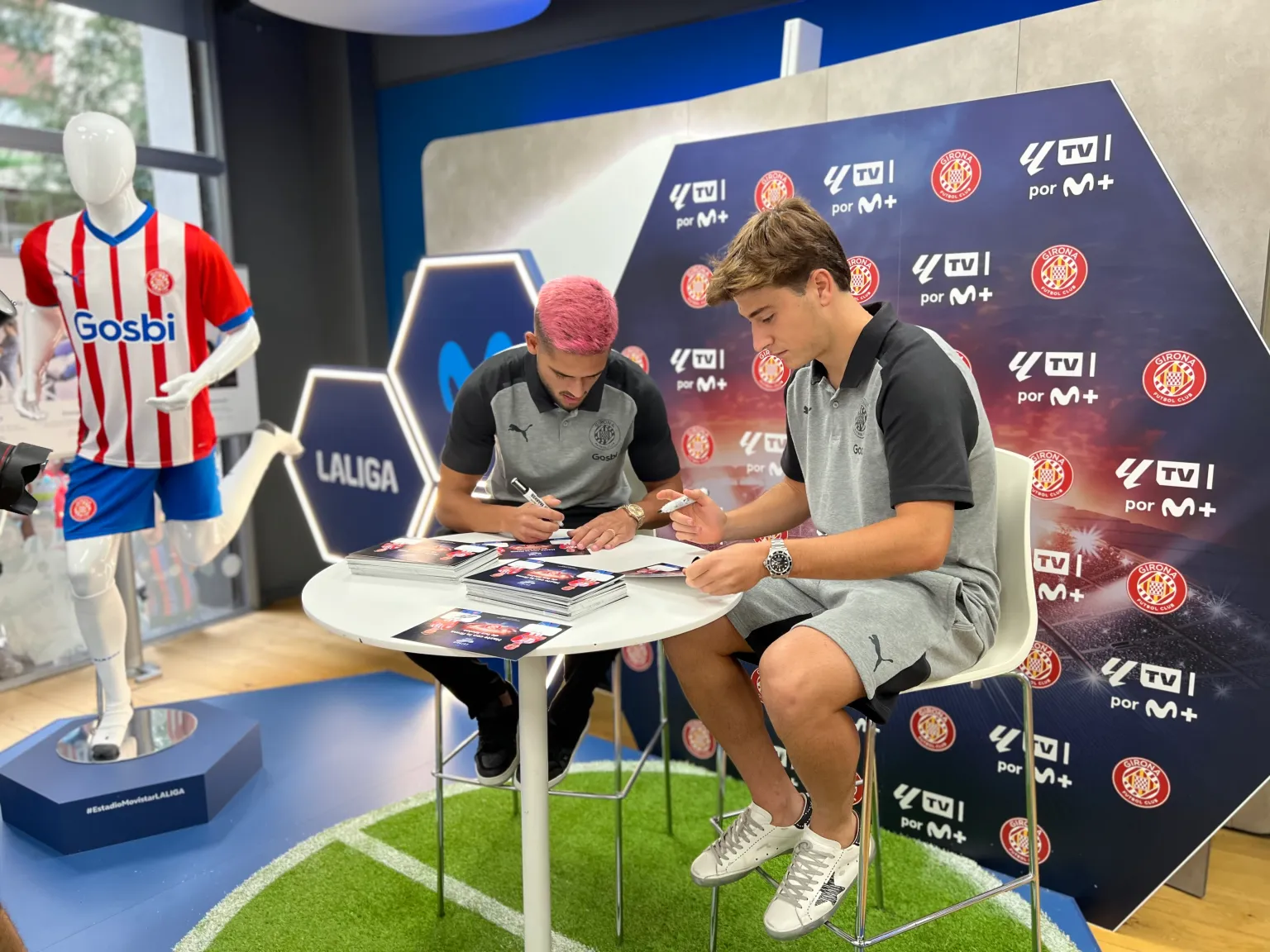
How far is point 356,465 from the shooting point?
3.55 m

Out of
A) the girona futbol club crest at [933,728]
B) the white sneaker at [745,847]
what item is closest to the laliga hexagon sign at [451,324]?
the girona futbol club crest at [933,728]

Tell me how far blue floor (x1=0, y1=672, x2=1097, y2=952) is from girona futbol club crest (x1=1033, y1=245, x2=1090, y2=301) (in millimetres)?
1390

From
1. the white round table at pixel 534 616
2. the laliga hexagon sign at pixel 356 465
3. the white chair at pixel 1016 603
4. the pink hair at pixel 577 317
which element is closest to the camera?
the white round table at pixel 534 616

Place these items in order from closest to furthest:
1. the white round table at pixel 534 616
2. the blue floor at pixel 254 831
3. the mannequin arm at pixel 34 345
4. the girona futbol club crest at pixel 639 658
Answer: the white round table at pixel 534 616 < the blue floor at pixel 254 831 < the mannequin arm at pixel 34 345 < the girona futbol club crest at pixel 639 658

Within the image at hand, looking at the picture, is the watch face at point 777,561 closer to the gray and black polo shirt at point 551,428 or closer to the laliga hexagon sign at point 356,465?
the gray and black polo shirt at point 551,428

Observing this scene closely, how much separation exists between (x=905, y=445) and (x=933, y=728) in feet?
3.73

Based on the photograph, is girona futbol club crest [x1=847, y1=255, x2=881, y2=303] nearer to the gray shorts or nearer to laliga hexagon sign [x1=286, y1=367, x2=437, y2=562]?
the gray shorts

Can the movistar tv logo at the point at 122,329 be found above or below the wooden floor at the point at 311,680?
above

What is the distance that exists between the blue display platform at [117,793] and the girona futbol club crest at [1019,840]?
2.04 metres

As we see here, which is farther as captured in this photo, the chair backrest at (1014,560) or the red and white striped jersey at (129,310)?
the red and white striped jersey at (129,310)

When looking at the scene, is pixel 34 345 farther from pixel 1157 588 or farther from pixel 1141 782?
pixel 1141 782

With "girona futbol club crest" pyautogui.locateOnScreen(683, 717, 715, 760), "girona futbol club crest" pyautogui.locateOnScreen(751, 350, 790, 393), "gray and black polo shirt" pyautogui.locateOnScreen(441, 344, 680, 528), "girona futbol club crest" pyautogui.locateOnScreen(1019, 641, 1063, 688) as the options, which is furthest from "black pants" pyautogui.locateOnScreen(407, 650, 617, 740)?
"girona futbol club crest" pyautogui.locateOnScreen(1019, 641, 1063, 688)

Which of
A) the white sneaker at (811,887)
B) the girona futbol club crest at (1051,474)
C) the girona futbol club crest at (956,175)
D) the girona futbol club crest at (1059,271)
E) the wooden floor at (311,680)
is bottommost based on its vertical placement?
the wooden floor at (311,680)

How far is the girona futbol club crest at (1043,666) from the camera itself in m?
2.21
